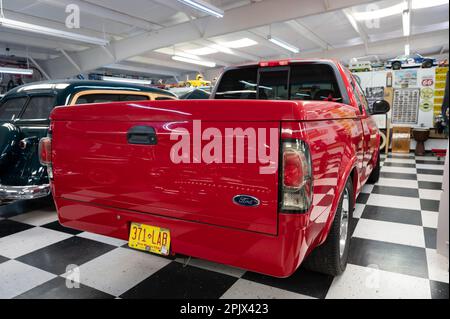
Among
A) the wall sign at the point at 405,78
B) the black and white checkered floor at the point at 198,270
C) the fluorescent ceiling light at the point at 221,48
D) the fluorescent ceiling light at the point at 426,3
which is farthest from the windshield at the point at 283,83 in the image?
the fluorescent ceiling light at the point at 221,48

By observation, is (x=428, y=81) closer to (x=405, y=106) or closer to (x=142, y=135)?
(x=405, y=106)

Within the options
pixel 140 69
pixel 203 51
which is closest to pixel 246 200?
pixel 203 51

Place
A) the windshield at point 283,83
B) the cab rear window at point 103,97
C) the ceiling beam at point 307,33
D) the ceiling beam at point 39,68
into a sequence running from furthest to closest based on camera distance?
1. the ceiling beam at point 39,68
2. the ceiling beam at point 307,33
3. the cab rear window at point 103,97
4. the windshield at point 283,83

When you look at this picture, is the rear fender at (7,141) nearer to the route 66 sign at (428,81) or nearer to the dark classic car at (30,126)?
the dark classic car at (30,126)

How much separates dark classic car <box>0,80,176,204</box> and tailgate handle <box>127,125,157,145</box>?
1.85 m

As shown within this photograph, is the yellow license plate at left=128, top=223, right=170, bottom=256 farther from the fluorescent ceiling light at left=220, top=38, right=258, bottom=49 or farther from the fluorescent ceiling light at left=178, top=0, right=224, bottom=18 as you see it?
the fluorescent ceiling light at left=220, top=38, right=258, bottom=49

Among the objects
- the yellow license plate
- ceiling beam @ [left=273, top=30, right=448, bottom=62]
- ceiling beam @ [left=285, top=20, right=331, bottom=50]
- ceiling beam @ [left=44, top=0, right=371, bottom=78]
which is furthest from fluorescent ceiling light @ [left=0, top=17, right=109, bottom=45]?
ceiling beam @ [left=273, top=30, right=448, bottom=62]

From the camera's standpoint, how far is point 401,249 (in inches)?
84.5

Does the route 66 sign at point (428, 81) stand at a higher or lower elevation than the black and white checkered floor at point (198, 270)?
higher

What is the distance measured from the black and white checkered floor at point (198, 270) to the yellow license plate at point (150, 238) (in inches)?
15.8

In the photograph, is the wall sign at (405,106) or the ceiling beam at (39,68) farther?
the ceiling beam at (39,68)

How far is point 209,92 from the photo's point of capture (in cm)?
679

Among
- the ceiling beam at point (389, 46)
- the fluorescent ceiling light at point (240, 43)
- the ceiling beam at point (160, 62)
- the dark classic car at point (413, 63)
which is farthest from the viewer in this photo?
the ceiling beam at point (160, 62)

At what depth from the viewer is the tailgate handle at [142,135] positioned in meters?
1.32
